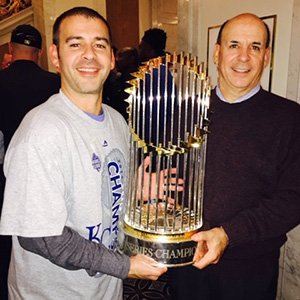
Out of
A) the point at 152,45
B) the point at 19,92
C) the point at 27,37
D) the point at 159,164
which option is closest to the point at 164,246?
the point at 159,164

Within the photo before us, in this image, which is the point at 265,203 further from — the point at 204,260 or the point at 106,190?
the point at 106,190

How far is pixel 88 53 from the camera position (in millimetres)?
982

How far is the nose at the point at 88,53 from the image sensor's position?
982mm

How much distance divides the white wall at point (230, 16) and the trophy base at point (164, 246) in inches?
42.8

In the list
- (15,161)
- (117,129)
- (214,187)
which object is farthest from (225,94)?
(15,161)

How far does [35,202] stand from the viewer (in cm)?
84

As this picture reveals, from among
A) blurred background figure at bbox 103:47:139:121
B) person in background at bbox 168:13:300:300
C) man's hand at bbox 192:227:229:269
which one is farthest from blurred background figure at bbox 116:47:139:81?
A: man's hand at bbox 192:227:229:269

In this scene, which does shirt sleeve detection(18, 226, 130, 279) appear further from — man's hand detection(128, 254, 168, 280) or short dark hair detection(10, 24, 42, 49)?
short dark hair detection(10, 24, 42, 49)

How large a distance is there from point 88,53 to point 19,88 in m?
1.08

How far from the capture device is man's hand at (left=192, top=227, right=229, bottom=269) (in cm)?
96

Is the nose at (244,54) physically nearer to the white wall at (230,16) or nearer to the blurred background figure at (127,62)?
the white wall at (230,16)

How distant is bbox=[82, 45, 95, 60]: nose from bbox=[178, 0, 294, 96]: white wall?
3.48 feet

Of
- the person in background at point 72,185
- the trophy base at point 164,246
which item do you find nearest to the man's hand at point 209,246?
the trophy base at point 164,246

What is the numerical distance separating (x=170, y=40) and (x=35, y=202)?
15.3 feet
